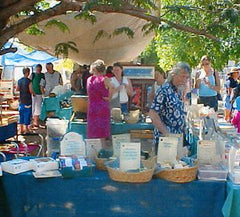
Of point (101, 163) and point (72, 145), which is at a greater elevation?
point (72, 145)

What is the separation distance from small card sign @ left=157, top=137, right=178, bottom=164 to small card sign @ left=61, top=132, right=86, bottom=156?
0.55 metres

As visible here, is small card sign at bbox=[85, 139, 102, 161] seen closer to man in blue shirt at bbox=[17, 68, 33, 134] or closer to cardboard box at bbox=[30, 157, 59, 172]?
cardboard box at bbox=[30, 157, 59, 172]

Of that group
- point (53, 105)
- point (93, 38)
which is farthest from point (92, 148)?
point (53, 105)

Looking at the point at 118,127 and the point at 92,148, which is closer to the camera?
the point at 92,148

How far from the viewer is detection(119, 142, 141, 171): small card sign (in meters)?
2.76

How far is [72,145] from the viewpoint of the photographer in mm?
3043

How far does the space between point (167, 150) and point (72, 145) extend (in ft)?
2.20

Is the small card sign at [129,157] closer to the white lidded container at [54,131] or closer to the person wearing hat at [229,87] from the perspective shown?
the white lidded container at [54,131]

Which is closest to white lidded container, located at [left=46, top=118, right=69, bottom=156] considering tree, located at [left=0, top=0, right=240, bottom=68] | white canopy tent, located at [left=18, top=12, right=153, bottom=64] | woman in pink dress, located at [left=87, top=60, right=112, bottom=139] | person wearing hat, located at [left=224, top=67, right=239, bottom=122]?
woman in pink dress, located at [left=87, top=60, right=112, bottom=139]

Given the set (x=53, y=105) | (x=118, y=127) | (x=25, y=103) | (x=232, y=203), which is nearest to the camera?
(x=232, y=203)

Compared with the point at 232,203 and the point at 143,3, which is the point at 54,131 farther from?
the point at 232,203

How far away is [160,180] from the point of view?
2.75 metres

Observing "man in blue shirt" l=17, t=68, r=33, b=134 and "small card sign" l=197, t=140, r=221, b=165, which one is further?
"man in blue shirt" l=17, t=68, r=33, b=134

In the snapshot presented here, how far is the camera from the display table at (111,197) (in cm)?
275
